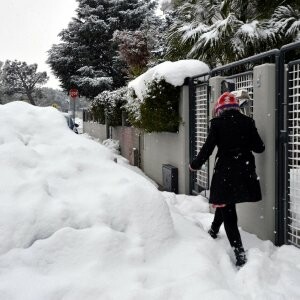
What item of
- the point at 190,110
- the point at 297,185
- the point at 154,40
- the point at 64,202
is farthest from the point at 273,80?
the point at 154,40

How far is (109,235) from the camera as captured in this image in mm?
3430

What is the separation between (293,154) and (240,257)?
107cm

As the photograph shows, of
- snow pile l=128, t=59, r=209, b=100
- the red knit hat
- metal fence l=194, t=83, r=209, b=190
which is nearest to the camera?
the red knit hat

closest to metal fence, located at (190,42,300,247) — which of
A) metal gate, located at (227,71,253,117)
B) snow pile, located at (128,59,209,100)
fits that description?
metal gate, located at (227,71,253,117)

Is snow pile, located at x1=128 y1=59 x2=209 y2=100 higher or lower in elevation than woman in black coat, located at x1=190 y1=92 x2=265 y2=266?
higher

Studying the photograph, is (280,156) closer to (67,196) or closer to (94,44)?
(67,196)

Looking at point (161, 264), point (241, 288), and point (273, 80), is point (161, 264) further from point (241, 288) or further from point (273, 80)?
point (273, 80)

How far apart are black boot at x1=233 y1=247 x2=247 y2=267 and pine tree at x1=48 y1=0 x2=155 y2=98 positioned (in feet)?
81.1

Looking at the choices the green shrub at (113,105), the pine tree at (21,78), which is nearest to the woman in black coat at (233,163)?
the green shrub at (113,105)

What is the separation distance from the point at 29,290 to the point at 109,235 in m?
0.81

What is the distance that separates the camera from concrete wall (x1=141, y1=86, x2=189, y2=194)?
665 cm

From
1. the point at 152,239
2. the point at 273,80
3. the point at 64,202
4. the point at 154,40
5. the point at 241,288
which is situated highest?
the point at 154,40

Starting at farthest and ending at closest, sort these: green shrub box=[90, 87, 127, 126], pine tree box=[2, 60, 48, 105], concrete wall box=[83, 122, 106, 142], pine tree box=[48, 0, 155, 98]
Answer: pine tree box=[2, 60, 48, 105] → pine tree box=[48, 0, 155, 98] → concrete wall box=[83, 122, 106, 142] → green shrub box=[90, 87, 127, 126]

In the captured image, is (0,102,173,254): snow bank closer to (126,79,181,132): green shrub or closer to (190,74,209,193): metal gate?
(190,74,209,193): metal gate
